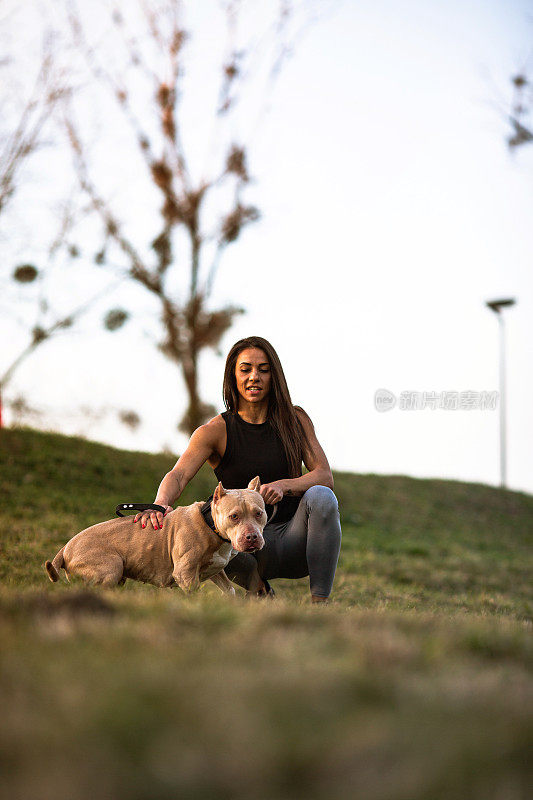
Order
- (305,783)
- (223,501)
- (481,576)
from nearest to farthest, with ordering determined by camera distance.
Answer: (305,783)
(223,501)
(481,576)

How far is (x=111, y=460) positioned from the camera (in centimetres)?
1470

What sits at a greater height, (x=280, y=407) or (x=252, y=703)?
(x=280, y=407)

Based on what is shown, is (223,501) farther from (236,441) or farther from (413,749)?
(413,749)

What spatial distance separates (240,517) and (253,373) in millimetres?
1106

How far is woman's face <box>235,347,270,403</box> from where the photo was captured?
493 centimetres

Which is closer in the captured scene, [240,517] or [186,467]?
[240,517]

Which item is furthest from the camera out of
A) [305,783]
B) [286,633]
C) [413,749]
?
[286,633]

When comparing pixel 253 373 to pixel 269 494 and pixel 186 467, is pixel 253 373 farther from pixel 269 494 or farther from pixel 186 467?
pixel 269 494

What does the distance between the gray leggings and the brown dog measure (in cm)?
36

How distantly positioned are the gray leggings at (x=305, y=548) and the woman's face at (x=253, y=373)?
2.55ft

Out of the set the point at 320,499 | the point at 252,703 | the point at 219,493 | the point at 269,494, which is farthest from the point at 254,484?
the point at 252,703

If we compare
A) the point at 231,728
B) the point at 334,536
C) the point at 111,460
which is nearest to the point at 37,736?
the point at 231,728

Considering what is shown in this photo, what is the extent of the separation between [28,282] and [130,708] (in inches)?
551

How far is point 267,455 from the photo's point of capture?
496 cm
